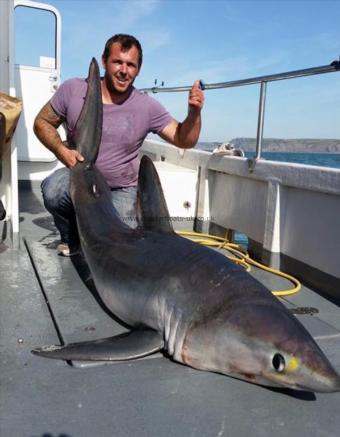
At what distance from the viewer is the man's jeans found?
3.62 m

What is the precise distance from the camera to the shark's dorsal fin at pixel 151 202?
2.54 metres

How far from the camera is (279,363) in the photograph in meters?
1.73

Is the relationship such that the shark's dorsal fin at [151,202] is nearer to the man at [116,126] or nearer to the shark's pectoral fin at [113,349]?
the shark's pectoral fin at [113,349]

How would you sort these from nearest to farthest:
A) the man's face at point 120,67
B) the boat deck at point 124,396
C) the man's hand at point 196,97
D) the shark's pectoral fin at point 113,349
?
1. the boat deck at point 124,396
2. the shark's pectoral fin at point 113,349
3. the man's hand at point 196,97
4. the man's face at point 120,67

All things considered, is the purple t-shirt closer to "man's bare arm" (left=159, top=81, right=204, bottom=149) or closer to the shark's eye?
"man's bare arm" (left=159, top=81, right=204, bottom=149)

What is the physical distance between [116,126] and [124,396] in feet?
7.59

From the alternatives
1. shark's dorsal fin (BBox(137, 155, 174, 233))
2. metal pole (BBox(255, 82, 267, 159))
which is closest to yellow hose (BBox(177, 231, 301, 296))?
metal pole (BBox(255, 82, 267, 159))

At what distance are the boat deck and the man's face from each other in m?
1.83

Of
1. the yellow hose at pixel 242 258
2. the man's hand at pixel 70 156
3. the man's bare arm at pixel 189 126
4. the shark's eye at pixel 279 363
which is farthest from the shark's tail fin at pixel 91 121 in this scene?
the shark's eye at pixel 279 363

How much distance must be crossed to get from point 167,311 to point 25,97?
17.5 ft

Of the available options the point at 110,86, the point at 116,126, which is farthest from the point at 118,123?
the point at 110,86

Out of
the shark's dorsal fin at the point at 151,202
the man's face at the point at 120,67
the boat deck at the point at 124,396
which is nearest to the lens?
the boat deck at the point at 124,396

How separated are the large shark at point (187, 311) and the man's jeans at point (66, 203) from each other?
91 centimetres

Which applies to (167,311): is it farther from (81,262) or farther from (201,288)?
(81,262)
